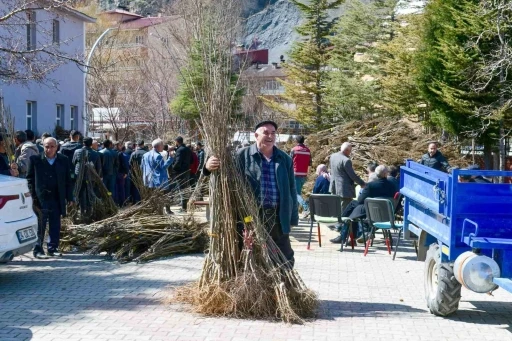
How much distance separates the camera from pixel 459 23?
82.2ft

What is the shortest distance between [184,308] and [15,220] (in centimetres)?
270

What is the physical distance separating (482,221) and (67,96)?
3055 centimetres

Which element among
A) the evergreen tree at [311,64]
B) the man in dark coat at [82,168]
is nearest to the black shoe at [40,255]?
the man in dark coat at [82,168]

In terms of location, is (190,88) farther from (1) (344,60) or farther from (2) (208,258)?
(1) (344,60)

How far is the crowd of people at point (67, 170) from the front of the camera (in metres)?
11.3

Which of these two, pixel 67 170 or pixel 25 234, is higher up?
pixel 67 170

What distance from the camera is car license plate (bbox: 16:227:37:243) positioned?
9414mm

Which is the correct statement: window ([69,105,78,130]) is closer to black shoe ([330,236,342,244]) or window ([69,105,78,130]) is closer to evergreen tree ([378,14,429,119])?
evergreen tree ([378,14,429,119])

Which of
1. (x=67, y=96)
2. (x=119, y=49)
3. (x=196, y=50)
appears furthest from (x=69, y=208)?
(x=119, y=49)

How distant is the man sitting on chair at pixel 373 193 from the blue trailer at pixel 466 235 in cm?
432

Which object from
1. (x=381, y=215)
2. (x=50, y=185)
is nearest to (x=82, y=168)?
(x=50, y=185)

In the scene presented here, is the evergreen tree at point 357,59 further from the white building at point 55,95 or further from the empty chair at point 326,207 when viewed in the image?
the empty chair at point 326,207

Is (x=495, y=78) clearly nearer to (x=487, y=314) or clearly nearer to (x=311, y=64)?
(x=487, y=314)

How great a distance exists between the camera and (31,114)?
32375 mm
